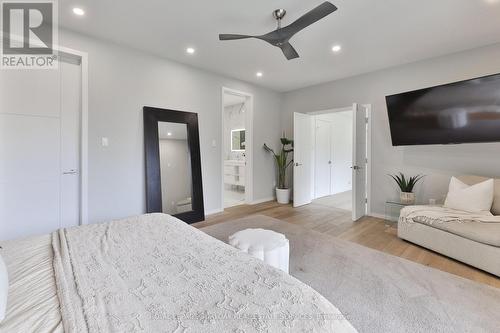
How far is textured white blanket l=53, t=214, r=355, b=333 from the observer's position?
0.73 metres

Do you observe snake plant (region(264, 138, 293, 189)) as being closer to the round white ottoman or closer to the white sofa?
the white sofa

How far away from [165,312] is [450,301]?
218 cm

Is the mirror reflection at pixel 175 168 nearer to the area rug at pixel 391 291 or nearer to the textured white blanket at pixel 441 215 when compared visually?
the area rug at pixel 391 291

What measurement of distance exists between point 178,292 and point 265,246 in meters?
1.09

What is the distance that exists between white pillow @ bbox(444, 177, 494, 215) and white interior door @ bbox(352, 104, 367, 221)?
1246 mm

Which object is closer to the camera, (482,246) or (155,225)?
(155,225)

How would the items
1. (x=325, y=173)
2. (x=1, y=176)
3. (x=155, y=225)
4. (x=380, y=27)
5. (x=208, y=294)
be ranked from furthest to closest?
1. (x=325, y=173)
2. (x=380, y=27)
3. (x=1, y=176)
4. (x=155, y=225)
5. (x=208, y=294)

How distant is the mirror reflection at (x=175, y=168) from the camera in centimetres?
→ 361

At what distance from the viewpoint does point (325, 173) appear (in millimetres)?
6012

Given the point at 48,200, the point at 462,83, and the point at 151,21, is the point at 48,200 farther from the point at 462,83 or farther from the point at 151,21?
the point at 462,83

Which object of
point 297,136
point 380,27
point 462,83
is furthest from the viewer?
point 297,136

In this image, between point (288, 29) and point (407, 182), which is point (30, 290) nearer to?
point (288, 29)

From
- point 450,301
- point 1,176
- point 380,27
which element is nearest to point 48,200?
point 1,176

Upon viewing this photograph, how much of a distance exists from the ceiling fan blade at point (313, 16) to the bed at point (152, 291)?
6.56 feet
